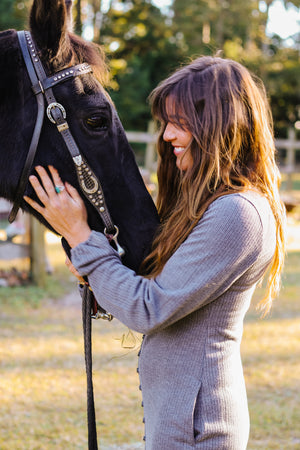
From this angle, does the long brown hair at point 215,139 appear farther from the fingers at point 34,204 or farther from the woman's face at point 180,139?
the fingers at point 34,204

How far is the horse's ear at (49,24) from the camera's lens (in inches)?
65.7

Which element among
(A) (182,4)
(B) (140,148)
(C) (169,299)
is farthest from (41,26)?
(A) (182,4)

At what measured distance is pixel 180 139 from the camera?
160 centimetres

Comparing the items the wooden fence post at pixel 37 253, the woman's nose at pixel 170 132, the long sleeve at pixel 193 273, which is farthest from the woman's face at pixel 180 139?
the wooden fence post at pixel 37 253

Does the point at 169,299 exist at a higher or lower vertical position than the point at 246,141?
lower

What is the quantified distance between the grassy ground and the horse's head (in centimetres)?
62

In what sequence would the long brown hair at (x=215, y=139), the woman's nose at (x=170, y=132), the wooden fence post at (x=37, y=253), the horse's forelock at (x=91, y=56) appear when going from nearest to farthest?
the long brown hair at (x=215, y=139)
the woman's nose at (x=170, y=132)
the horse's forelock at (x=91, y=56)
the wooden fence post at (x=37, y=253)

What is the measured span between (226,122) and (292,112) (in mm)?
28352

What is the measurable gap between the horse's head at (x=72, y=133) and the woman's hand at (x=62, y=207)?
7cm

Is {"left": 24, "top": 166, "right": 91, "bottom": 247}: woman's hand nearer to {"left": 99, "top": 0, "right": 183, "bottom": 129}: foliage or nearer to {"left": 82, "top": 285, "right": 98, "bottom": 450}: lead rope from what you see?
{"left": 82, "top": 285, "right": 98, "bottom": 450}: lead rope

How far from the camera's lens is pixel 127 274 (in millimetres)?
1451

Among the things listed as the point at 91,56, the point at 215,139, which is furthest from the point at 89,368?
the point at 91,56

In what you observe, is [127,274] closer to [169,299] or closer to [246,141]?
[169,299]

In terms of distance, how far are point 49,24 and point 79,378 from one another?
3388 millimetres
